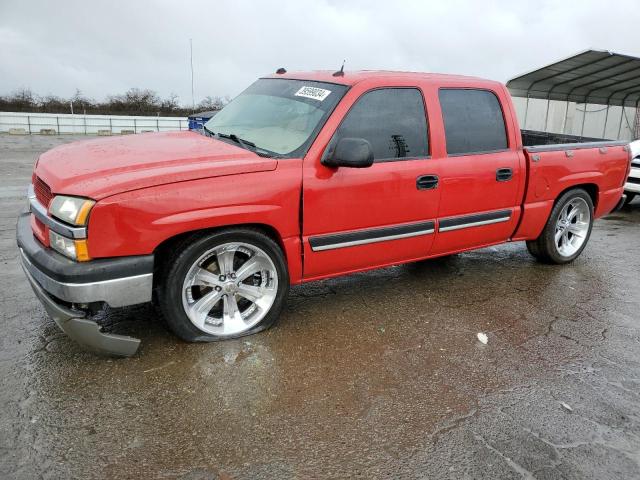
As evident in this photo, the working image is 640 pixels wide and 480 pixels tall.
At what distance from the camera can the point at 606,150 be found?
18.2ft

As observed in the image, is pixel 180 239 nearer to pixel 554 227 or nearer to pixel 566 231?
pixel 554 227

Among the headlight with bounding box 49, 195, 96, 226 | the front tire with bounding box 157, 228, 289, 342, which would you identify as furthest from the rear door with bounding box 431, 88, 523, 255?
the headlight with bounding box 49, 195, 96, 226

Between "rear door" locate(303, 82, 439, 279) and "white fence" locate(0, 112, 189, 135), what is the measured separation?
26.6 metres

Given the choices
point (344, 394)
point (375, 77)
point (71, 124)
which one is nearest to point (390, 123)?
point (375, 77)

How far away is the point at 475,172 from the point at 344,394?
2.28 meters

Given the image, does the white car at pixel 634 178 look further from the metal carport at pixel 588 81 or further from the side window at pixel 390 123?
the side window at pixel 390 123

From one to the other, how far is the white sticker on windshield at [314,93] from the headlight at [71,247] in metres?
1.93

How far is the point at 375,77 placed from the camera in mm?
3973

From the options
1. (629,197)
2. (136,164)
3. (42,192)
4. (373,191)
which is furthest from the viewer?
(629,197)

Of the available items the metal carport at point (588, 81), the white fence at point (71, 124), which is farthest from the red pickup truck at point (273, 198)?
the white fence at point (71, 124)

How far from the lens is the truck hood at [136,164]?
118 inches

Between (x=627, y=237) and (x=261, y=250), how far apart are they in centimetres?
570

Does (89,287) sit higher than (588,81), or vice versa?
(588,81)

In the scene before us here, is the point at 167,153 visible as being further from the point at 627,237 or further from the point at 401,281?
the point at 627,237
